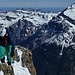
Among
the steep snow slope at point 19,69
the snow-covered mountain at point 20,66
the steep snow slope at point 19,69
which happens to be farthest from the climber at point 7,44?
the steep snow slope at point 19,69

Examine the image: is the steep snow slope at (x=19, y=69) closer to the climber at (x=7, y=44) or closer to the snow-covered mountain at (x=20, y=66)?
the snow-covered mountain at (x=20, y=66)

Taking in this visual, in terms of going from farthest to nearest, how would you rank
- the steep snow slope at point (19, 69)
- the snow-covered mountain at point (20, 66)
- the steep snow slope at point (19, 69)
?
the steep snow slope at point (19, 69), the steep snow slope at point (19, 69), the snow-covered mountain at point (20, 66)

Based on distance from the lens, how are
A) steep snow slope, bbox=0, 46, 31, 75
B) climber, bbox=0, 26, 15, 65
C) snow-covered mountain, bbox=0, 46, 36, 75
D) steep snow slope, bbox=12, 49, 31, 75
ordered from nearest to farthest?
climber, bbox=0, 26, 15, 65 < snow-covered mountain, bbox=0, 46, 36, 75 < steep snow slope, bbox=0, 46, 31, 75 < steep snow slope, bbox=12, 49, 31, 75

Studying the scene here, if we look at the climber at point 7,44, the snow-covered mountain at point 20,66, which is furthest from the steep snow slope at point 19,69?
the climber at point 7,44

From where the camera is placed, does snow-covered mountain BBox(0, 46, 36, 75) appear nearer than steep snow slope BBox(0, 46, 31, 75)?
Yes

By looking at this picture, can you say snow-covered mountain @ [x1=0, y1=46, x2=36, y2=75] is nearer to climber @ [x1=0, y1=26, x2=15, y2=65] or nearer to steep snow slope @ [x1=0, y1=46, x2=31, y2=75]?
steep snow slope @ [x1=0, y1=46, x2=31, y2=75]

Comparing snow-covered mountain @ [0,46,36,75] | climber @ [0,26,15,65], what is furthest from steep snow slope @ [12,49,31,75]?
climber @ [0,26,15,65]

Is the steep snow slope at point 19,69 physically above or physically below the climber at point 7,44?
below

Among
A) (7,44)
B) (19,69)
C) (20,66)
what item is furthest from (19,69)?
(7,44)

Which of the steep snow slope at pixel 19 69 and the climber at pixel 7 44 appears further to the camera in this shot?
the steep snow slope at pixel 19 69

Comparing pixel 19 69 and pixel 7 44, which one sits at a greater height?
pixel 7 44

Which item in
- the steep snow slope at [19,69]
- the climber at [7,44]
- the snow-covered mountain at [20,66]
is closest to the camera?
the climber at [7,44]

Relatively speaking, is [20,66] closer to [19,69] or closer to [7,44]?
[19,69]

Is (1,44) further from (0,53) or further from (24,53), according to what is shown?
(24,53)
